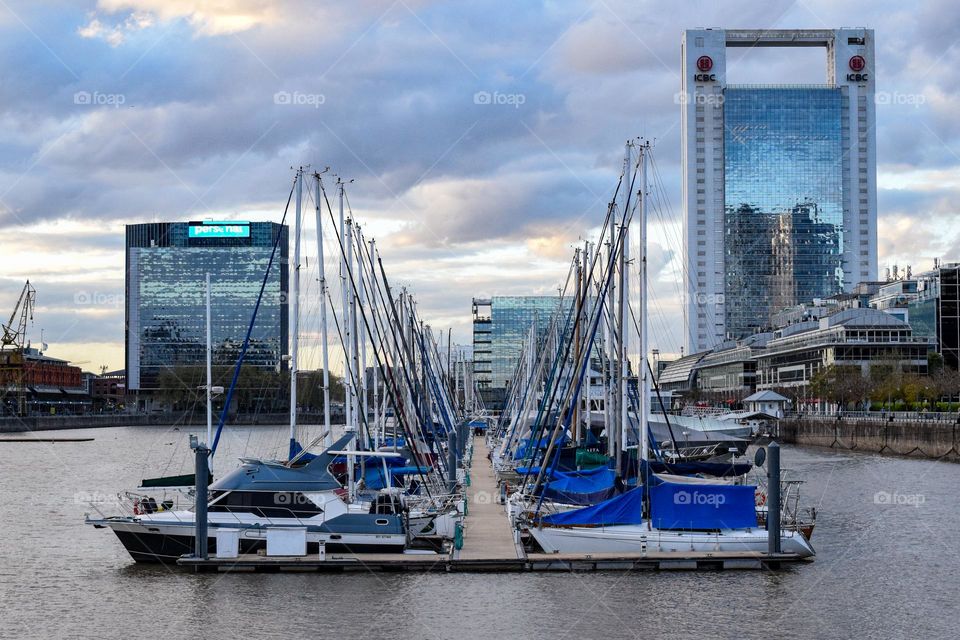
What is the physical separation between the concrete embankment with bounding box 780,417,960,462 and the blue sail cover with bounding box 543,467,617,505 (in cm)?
6330

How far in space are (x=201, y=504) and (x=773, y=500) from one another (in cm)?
1946

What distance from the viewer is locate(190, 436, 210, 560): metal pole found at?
40344 millimetres

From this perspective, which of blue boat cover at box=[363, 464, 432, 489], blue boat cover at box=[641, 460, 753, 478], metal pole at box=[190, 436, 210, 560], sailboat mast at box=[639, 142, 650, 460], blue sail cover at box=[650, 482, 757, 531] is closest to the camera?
metal pole at box=[190, 436, 210, 560]

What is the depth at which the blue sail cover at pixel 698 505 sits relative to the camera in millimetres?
43062

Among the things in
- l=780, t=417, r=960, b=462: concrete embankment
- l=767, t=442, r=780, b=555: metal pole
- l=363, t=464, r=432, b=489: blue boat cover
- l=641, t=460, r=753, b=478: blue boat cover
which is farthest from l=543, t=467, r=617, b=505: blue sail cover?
l=780, t=417, r=960, b=462: concrete embankment

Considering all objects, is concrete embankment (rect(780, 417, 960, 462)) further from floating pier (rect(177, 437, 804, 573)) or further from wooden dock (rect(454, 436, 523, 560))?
floating pier (rect(177, 437, 804, 573))

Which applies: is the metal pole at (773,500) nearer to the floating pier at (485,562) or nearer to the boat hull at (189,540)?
the floating pier at (485,562)

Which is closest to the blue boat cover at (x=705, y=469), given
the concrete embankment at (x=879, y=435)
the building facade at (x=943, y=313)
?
the concrete embankment at (x=879, y=435)

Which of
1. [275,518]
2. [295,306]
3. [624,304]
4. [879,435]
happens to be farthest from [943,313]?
[275,518]

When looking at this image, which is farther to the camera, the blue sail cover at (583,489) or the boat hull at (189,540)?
the blue sail cover at (583,489)

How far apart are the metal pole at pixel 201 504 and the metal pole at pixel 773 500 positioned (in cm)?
1919

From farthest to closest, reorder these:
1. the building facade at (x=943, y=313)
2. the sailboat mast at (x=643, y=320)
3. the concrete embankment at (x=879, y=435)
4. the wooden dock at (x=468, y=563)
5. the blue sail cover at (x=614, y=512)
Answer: the building facade at (x=943, y=313)
the concrete embankment at (x=879, y=435)
the sailboat mast at (x=643, y=320)
the blue sail cover at (x=614, y=512)
the wooden dock at (x=468, y=563)

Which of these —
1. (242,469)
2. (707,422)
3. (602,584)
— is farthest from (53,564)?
(707,422)

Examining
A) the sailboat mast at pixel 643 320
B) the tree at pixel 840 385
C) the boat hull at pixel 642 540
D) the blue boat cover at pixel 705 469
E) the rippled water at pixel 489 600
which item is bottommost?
Answer: the rippled water at pixel 489 600
